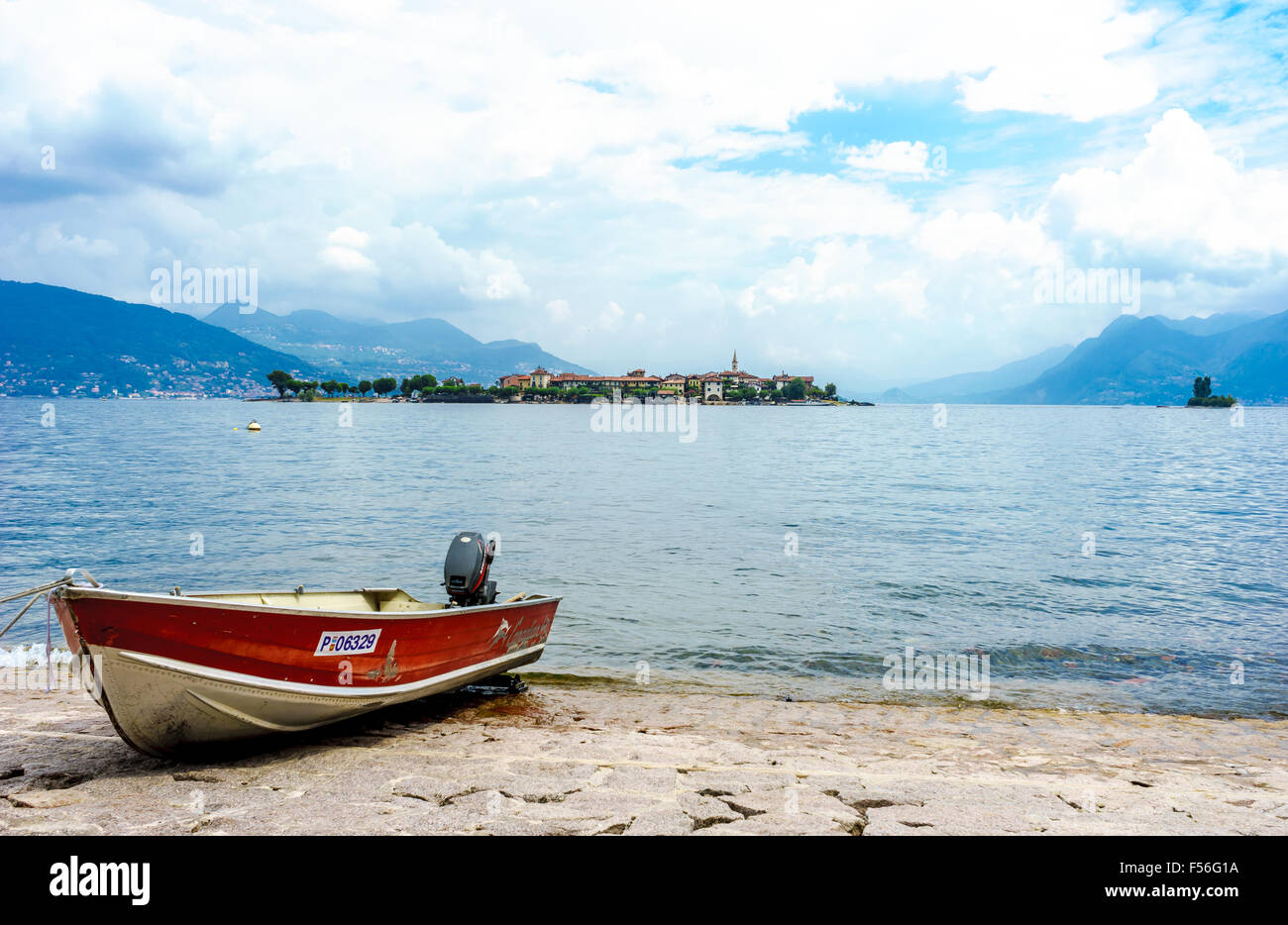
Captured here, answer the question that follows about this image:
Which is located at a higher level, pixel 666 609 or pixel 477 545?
pixel 477 545

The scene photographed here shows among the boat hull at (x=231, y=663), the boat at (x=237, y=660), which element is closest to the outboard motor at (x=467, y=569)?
the boat at (x=237, y=660)

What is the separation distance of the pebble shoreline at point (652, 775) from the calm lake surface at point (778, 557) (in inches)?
96.2

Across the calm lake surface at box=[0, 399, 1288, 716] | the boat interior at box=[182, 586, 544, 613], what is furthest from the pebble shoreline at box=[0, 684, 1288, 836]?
the calm lake surface at box=[0, 399, 1288, 716]

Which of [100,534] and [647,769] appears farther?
[100,534]

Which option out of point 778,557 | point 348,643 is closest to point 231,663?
point 348,643

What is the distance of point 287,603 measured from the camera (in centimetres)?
999

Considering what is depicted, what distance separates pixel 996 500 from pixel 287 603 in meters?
38.2

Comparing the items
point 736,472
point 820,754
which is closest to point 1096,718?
point 820,754

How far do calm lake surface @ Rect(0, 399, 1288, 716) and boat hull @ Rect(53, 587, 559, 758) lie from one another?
584cm

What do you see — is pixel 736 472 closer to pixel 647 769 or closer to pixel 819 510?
pixel 819 510

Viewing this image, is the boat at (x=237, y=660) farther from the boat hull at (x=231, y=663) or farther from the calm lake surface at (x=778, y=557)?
the calm lake surface at (x=778, y=557)

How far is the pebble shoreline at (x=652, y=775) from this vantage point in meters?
6.61

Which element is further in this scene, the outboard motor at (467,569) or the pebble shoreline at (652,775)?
the outboard motor at (467,569)

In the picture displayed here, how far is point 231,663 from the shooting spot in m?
7.73
